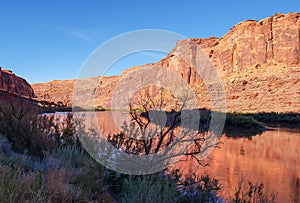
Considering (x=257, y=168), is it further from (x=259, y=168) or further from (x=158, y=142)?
(x=158, y=142)

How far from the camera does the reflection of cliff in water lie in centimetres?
703

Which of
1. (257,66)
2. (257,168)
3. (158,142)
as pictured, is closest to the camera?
(158,142)

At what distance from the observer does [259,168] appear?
930 centimetres


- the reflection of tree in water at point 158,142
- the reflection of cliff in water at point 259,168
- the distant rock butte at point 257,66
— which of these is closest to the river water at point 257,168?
the reflection of cliff in water at point 259,168

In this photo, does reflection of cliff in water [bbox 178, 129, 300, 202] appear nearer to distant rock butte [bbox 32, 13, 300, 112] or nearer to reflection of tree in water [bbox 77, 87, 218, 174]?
reflection of tree in water [bbox 77, 87, 218, 174]

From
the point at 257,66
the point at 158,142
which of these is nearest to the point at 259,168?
the point at 158,142

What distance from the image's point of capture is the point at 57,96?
→ 11081 cm

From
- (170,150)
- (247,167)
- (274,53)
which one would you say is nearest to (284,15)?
(274,53)

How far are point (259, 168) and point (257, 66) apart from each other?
53511 mm

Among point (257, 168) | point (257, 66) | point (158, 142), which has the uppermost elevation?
point (257, 66)

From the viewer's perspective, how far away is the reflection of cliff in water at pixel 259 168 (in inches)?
277

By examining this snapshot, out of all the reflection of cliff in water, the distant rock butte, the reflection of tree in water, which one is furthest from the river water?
the distant rock butte

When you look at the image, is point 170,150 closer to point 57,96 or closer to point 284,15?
point 284,15

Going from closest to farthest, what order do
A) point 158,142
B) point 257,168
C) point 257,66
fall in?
1. point 158,142
2. point 257,168
3. point 257,66
